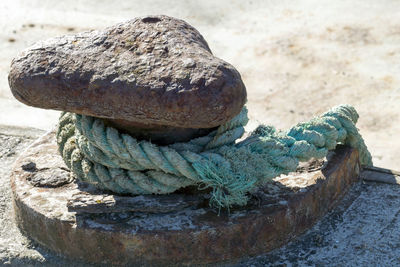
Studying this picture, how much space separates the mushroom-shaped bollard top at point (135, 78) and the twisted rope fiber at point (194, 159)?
113mm

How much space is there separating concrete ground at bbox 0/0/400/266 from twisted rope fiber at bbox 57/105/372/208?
285 millimetres

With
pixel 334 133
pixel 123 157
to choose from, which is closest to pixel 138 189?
pixel 123 157

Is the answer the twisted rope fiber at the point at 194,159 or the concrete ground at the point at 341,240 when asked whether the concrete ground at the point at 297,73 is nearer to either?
the concrete ground at the point at 341,240

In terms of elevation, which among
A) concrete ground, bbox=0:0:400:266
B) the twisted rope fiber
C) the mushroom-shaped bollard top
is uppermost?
the mushroom-shaped bollard top

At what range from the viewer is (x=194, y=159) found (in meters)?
2.37

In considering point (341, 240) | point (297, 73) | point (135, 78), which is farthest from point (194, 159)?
point (297, 73)

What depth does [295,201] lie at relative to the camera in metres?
2.48

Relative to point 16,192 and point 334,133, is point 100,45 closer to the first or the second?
point 16,192

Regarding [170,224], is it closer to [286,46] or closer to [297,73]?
[297,73]

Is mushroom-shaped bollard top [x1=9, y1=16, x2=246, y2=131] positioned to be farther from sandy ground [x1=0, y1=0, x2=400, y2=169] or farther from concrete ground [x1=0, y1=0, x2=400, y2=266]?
sandy ground [x1=0, y1=0, x2=400, y2=169]

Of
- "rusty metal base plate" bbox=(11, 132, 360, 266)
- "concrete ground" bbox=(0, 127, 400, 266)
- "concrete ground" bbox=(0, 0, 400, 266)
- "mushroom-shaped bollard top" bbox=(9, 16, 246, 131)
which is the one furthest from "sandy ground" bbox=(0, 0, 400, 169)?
"mushroom-shaped bollard top" bbox=(9, 16, 246, 131)

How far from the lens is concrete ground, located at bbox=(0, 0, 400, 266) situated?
2527 millimetres

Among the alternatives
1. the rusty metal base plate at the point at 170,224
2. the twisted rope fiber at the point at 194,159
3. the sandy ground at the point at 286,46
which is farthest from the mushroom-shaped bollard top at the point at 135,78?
the sandy ground at the point at 286,46

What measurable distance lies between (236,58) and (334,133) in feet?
9.60
